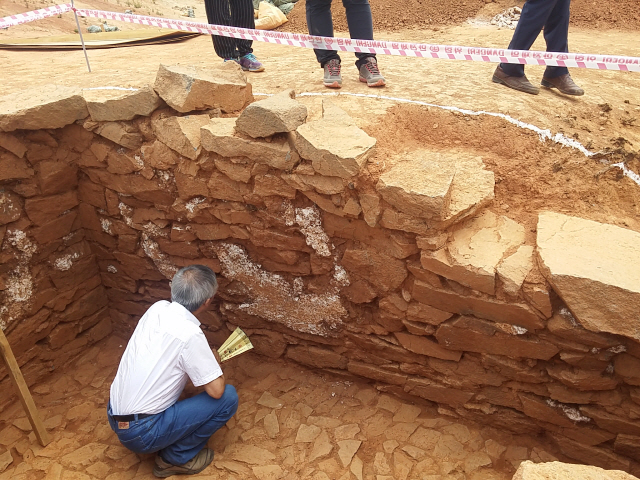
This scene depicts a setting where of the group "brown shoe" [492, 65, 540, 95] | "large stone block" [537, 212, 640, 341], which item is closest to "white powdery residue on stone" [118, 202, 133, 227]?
"large stone block" [537, 212, 640, 341]

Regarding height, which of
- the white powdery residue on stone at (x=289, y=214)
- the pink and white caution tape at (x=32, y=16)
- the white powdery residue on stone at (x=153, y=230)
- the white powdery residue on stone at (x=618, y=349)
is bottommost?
the white powdery residue on stone at (x=618, y=349)

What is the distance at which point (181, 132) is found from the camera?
3.32 metres

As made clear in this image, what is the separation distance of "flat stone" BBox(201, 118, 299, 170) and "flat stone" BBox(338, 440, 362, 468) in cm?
182

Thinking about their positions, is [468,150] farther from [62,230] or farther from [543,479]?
[62,230]

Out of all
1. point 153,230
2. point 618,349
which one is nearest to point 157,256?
point 153,230

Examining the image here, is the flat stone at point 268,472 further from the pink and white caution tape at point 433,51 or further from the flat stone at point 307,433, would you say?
the pink and white caution tape at point 433,51

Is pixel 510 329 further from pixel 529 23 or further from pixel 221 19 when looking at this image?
pixel 221 19

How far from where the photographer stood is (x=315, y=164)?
291cm

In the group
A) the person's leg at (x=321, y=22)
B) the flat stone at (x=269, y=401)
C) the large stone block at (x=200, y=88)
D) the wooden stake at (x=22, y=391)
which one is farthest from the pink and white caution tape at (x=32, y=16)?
the flat stone at (x=269, y=401)

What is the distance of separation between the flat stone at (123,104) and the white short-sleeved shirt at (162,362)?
1472 millimetres

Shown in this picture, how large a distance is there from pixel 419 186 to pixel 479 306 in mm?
763

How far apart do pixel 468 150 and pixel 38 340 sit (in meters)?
3.71

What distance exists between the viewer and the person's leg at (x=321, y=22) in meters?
3.84

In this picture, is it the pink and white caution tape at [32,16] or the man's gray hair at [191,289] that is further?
the pink and white caution tape at [32,16]
